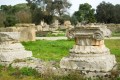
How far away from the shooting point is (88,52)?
892 cm

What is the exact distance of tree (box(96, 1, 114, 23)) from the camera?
6071 centimetres

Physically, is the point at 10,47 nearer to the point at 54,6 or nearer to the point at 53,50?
the point at 53,50

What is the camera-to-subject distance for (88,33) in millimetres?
9000

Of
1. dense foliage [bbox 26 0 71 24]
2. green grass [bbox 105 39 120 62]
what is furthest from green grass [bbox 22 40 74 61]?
dense foliage [bbox 26 0 71 24]

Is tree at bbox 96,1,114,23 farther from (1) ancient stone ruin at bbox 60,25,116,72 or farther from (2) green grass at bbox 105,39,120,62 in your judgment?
(1) ancient stone ruin at bbox 60,25,116,72

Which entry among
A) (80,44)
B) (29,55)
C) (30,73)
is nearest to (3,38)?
(29,55)

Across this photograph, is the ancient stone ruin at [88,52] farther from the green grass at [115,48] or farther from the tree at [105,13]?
the tree at [105,13]

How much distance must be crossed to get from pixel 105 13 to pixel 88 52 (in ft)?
171

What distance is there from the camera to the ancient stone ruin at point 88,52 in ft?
28.7

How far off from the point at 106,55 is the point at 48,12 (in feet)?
176

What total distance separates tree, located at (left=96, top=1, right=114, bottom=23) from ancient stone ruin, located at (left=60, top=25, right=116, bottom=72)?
52.0 metres

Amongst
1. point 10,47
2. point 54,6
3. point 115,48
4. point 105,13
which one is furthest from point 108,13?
point 10,47

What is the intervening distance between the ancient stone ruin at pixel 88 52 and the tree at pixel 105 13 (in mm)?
51960

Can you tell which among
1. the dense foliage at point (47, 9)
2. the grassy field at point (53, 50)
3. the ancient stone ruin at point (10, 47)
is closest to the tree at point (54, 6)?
the dense foliage at point (47, 9)
